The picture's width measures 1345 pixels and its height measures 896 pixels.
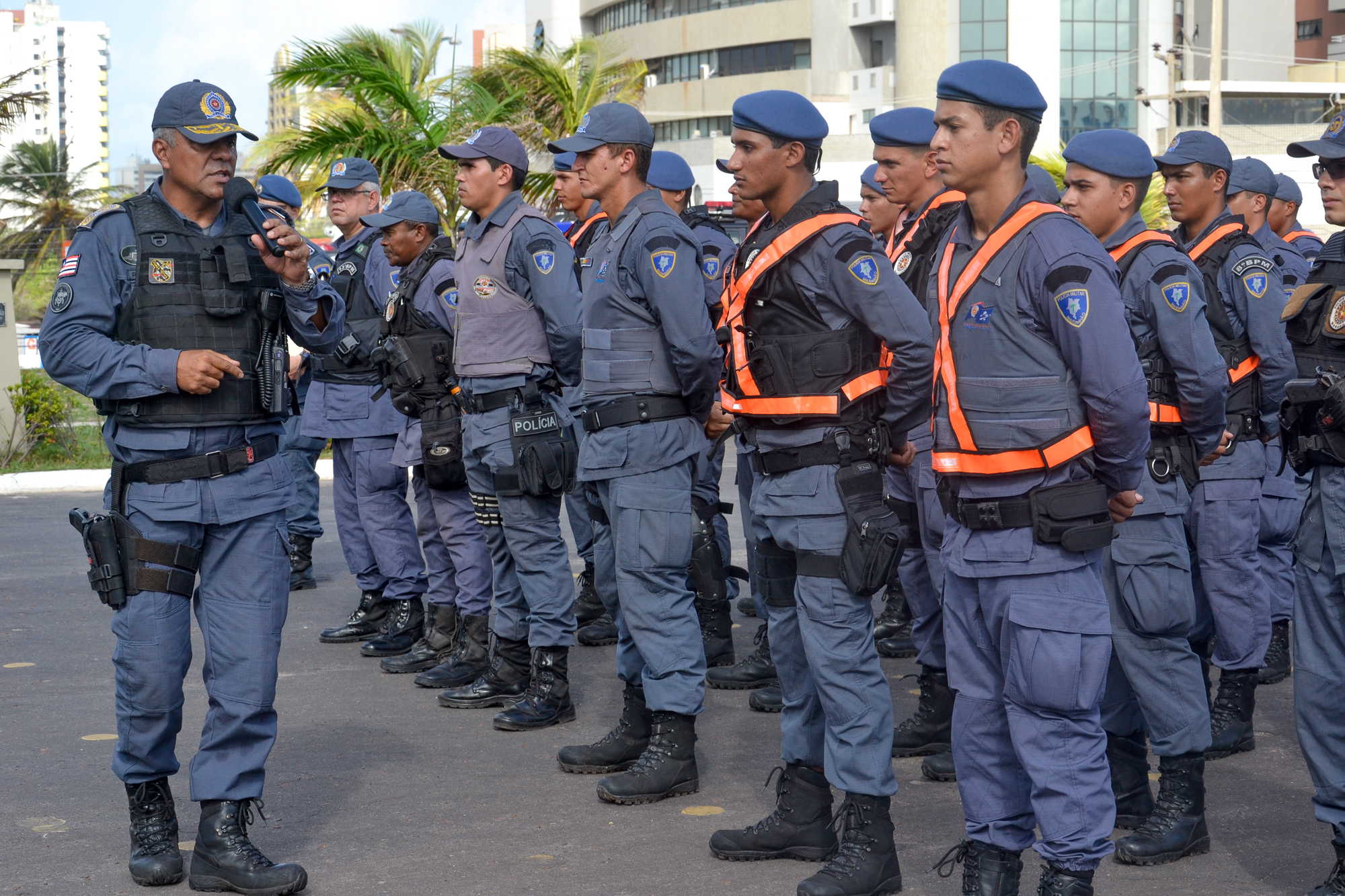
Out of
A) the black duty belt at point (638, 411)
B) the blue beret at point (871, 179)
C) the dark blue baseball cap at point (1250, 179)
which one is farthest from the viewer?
the blue beret at point (871, 179)

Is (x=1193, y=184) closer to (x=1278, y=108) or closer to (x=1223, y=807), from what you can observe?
(x=1223, y=807)

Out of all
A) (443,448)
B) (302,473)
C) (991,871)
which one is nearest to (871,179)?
(443,448)

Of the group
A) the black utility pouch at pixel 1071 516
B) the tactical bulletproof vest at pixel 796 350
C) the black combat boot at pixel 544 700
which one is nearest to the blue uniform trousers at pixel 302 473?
the black combat boot at pixel 544 700

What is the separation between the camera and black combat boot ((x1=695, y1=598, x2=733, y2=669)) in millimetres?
6941

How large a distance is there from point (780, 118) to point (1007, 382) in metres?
1.34

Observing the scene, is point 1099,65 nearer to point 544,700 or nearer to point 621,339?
point 544,700

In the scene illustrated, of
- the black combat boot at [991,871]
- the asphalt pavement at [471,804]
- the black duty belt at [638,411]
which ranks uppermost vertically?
the black duty belt at [638,411]

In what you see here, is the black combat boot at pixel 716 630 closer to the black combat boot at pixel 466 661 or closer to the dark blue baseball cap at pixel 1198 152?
the black combat boot at pixel 466 661

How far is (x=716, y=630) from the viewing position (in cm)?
704

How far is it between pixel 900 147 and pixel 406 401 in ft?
8.59

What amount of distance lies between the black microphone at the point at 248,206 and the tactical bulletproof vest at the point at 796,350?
1.50 metres

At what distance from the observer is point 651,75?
229 feet

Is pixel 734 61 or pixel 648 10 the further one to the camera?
pixel 648 10

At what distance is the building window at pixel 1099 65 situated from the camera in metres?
59.1
